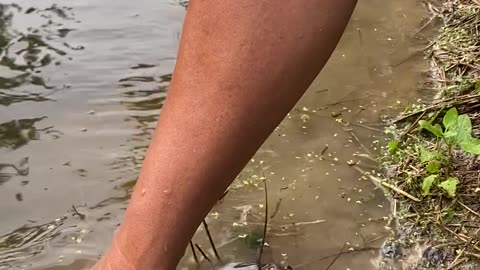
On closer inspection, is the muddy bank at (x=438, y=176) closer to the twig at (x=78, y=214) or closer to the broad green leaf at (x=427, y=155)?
the broad green leaf at (x=427, y=155)

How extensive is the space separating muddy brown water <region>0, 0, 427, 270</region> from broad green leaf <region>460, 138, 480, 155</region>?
0.64 feet

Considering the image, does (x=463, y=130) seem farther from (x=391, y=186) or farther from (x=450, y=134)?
(x=391, y=186)

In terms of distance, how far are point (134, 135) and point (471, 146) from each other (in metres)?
Answer: 0.74

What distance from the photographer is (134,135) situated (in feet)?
5.67

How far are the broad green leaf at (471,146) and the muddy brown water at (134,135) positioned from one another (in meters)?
0.19

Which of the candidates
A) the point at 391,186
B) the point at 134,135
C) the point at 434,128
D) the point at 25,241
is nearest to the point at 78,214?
the point at 25,241

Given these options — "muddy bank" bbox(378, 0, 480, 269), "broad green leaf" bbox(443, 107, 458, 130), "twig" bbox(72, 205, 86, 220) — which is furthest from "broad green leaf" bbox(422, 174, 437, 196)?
"twig" bbox(72, 205, 86, 220)

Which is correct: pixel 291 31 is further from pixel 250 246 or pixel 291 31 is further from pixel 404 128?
pixel 404 128

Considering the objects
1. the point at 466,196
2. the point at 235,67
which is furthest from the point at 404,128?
the point at 235,67

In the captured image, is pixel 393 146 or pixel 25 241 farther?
pixel 393 146

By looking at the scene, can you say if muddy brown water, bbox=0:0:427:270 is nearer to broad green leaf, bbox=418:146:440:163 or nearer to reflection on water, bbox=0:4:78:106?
reflection on water, bbox=0:4:78:106

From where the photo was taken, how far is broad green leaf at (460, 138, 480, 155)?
1.47 metres

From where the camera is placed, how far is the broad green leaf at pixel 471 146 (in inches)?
57.8

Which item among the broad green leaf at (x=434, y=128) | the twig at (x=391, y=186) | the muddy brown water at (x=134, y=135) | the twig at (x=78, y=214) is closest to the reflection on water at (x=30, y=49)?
the muddy brown water at (x=134, y=135)
